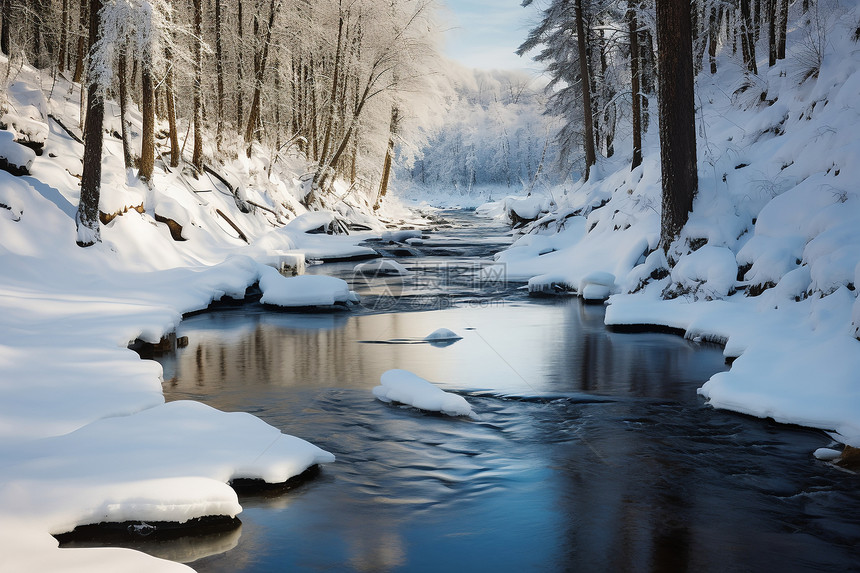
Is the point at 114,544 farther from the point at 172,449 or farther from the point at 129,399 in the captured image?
the point at 129,399

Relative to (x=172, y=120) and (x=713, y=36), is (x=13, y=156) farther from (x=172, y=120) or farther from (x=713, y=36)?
(x=713, y=36)

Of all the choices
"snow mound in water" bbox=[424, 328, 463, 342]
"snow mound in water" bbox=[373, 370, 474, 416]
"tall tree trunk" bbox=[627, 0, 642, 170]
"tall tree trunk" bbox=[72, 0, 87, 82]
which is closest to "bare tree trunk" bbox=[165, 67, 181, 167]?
"tall tree trunk" bbox=[72, 0, 87, 82]

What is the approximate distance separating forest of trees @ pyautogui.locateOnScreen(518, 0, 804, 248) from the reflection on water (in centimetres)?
425

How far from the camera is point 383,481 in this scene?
5520mm

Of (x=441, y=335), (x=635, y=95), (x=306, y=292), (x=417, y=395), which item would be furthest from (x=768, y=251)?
(x=635, y=95)

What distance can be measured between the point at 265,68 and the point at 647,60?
16043mm

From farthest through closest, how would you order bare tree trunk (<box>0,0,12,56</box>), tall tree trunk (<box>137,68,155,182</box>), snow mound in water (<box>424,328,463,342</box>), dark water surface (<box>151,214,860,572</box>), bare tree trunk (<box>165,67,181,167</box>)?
bare tree trunk (<box>0,0,12,56</box>), bare tree trunk (<box>165,67,181,167</box>), tall tree trunk (<box>137,68,155,182</box>), snow mound in water (<box>424,328,463,342</box>), dark water surface (<box>151,214,860,572</box>)

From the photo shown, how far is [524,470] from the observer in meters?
5.74

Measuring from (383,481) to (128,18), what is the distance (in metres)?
11.4

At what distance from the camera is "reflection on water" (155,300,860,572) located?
4418mm

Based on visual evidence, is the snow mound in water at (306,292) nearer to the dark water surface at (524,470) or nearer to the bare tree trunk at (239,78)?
the dark water surface at (524,470)

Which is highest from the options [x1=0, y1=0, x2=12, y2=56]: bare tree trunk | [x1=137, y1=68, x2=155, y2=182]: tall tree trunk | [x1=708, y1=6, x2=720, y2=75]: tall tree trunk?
[x1=708, y1=6, x2=720, y2=75]: tall tree trunk

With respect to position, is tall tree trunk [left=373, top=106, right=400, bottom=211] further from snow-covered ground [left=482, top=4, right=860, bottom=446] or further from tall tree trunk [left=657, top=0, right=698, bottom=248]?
tall tree trunk [left=657, top=0, right=698, bottom=248]

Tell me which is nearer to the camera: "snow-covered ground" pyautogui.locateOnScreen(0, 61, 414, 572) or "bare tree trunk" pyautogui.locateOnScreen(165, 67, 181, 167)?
"snow-covered ground" pyautogui.locateOnScreen(0, 61, 414, 572)
